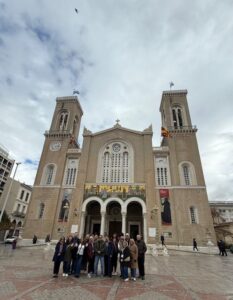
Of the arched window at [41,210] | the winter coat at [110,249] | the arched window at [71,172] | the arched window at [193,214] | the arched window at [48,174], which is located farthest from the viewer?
the arched window at [48,174]

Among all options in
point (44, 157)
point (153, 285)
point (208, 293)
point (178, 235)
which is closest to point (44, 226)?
point (44, 157)

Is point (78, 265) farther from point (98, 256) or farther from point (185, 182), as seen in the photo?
point (185, 182)

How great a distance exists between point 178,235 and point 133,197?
679cm

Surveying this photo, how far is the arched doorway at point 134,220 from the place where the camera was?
2642cm

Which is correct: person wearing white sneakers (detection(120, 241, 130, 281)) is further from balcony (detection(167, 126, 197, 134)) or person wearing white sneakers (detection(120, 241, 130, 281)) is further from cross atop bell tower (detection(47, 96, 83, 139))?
cross atop bell tower (detection(47, 96, 83, 139))

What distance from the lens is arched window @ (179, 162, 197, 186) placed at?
83.0 ft

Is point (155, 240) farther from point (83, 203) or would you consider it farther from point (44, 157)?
point (44, 157)

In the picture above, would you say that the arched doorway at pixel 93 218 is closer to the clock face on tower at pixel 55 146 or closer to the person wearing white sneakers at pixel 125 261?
the clock face on tower at pixel 55 146

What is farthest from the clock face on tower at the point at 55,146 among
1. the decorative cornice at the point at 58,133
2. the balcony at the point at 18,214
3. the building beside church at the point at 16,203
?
the balcony at the point at 18,214

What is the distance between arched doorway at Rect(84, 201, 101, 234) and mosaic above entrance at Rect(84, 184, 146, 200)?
2.35m

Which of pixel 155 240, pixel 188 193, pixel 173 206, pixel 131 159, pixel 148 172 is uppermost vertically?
pixel 131 159

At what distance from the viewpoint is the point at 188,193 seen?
2406 centimetres

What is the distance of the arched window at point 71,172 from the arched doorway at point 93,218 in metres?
4.38

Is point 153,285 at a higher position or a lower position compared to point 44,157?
lower
